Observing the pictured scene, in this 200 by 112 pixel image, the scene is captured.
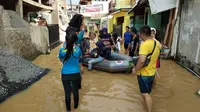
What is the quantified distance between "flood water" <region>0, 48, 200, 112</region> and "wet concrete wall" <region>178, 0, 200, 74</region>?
621 mm

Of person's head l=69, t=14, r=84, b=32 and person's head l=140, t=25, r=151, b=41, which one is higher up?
person's head l=69, t=14, r=84, b=32

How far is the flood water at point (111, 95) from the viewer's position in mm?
4195

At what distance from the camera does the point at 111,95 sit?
16.3 feet

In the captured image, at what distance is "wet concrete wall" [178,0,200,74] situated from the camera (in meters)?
6.71

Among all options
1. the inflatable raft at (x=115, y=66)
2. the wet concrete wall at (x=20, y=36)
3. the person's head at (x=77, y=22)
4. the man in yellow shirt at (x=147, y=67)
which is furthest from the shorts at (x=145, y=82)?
the wet concrete wall at (x=20, y=36)

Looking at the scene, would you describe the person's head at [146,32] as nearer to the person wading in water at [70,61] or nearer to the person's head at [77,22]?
the person wading in water at [70,61]

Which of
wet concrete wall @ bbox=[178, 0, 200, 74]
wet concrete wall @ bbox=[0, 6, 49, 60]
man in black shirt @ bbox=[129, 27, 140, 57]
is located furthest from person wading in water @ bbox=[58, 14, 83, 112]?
wet concrete wall @ bbox=[178, 0, 200, 74]

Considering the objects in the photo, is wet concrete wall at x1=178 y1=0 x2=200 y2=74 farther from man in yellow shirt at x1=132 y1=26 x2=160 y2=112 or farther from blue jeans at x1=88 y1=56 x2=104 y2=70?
man in yellow shirt at x1=132 y1=26 x2=160 y2=112

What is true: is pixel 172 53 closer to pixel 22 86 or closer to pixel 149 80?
pixel 149 80

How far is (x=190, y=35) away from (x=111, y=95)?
13.9 ft

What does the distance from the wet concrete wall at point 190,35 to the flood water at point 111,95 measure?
621mm

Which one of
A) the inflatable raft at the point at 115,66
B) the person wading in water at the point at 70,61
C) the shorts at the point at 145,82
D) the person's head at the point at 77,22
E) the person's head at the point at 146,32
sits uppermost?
the person's head at the point at 77,22

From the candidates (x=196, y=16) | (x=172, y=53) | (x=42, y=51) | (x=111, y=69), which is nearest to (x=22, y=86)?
(x=111, y=69)

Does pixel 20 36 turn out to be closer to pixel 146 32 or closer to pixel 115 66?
pixel 115 66
